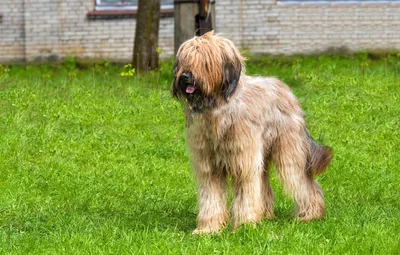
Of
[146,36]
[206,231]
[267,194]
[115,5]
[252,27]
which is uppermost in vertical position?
[115,5]

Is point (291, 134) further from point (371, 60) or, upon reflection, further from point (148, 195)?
point (371, 60)

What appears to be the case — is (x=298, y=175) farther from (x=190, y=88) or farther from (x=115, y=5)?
(x=115, y=5)

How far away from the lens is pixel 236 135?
8.27 meters

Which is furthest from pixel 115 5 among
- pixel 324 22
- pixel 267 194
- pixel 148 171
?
pixel 267 194

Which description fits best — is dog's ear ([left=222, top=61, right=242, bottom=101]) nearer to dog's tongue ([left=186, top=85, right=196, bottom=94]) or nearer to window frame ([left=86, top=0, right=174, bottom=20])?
dog's tongue ([left=186, top=85, right=196, bottom=94])

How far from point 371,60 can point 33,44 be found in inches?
259

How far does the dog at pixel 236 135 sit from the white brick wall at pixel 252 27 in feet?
41.1

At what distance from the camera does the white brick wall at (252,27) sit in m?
21.2

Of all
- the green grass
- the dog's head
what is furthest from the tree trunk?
the dog's head

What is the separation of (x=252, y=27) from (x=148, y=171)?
422 inches

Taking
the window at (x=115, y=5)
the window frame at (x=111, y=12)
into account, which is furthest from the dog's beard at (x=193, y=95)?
the window at (x=115, y=5)

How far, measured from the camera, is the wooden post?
15.8 metres

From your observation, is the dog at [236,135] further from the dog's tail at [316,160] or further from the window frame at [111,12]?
the window frame at [111,12]

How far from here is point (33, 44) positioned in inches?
859
